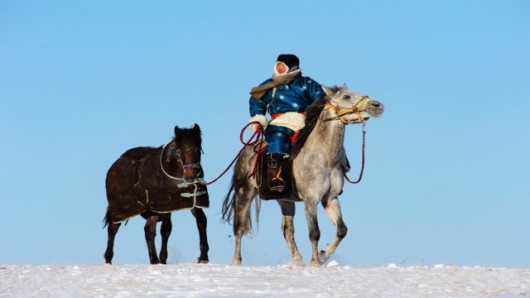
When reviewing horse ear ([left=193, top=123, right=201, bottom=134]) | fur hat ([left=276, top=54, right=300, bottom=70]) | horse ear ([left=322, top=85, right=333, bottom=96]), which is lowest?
horse ear ([left=193, top=123, right=201, bottom=134])

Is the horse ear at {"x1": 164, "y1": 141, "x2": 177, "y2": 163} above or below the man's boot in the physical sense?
above

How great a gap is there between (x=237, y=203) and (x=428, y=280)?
5.05m

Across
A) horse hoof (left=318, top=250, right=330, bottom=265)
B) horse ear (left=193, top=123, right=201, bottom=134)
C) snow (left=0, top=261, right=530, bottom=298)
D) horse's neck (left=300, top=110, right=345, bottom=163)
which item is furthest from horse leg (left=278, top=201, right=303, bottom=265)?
snow (left=0, top=261, right=530, bottom=298)

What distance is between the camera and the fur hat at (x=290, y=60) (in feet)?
50.4

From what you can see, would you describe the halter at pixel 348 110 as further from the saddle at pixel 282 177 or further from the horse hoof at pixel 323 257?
the horse hoof at pixel 323 257

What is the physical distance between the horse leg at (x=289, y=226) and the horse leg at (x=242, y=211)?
519 mm

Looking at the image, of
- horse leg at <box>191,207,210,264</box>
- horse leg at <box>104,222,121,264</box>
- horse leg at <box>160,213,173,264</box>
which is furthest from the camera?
horse leg at <box>104,222,121,264</box>

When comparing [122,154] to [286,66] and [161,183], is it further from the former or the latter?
[286,66]

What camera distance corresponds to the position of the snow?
34.6 feet

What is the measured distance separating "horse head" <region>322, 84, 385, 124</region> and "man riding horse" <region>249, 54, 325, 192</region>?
40 centimetres

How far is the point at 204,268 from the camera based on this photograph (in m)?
13.1

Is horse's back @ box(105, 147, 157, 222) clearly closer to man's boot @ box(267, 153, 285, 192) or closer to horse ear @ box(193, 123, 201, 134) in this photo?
horse ear @ box(193, 123, 201, 134)

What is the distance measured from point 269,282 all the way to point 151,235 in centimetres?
567

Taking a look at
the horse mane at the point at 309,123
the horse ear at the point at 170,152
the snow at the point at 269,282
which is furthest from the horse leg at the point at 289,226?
the horse ear at the point at 170,152
